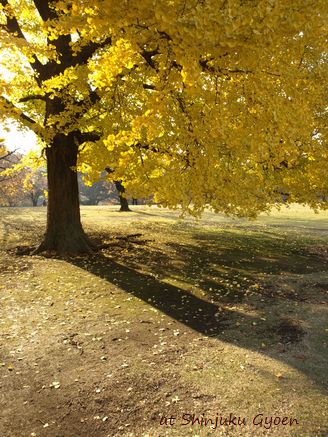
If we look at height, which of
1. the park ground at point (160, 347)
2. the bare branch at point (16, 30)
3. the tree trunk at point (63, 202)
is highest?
the bare branch at point (16, 30)

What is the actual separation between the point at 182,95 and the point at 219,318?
6.01 metres

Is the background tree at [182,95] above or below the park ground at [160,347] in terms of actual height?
above

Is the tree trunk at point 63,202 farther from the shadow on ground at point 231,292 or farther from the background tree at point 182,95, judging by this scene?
the shadow on ground at point 231,292

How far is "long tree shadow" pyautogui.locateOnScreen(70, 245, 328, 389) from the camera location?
7109 mm

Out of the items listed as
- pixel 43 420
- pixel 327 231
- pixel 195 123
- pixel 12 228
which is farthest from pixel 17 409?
pixel 327 231

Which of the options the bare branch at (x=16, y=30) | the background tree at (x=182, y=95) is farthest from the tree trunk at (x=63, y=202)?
the bare branch at (x=16, y=30)

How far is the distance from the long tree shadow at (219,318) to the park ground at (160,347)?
0.03 meters

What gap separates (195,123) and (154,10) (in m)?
4.49

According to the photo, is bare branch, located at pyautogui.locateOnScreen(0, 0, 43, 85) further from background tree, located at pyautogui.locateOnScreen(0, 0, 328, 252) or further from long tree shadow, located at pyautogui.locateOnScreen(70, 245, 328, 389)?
long tree shadow, located at pyautogui.locateOnScreen(70, 245, 328, 389)

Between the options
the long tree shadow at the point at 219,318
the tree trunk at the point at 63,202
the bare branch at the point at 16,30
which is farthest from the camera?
the tree trunk at the point at 63,202

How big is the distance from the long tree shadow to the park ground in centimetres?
3

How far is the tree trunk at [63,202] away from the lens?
47.6 ft

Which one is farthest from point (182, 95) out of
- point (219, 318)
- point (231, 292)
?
point (219, 318)

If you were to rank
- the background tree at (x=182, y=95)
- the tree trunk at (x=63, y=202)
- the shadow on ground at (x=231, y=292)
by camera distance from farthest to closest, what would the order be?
the tree trunk at (x=63, y=202)
the shadow on ground at (x=231, y=292)
the background tree at (x=182, y=95)
